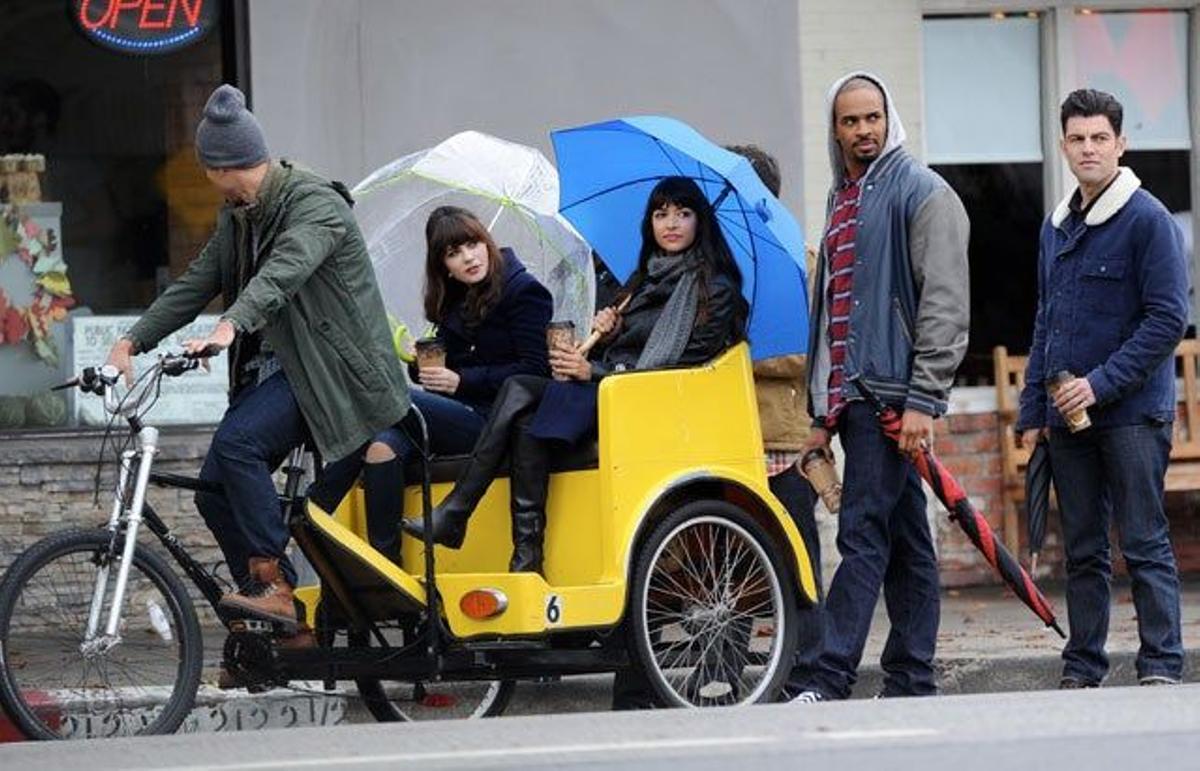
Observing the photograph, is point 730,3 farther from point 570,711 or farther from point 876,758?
point 876,758

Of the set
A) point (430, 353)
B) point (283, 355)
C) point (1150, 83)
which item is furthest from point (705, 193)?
point (1150, 83)

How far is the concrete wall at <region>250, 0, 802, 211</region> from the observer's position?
41.0ft

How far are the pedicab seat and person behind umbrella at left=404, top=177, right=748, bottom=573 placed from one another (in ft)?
0.13

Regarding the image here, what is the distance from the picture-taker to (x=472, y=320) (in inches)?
364

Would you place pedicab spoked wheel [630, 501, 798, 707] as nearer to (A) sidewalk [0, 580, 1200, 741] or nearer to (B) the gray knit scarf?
(B) the gray knit scarf

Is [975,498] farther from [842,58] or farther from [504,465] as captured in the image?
[504,465]

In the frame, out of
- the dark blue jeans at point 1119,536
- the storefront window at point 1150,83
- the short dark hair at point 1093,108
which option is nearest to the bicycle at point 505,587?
the dark blue jeans at point 1119,536

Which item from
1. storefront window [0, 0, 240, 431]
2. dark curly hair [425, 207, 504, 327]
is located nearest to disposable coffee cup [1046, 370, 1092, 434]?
dark curly hair [425, 207, 504, 327]

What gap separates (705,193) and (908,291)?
0.82 meters

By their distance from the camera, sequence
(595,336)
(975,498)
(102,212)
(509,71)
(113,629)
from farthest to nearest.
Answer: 1. (975,498)
2. (509,71)
3. (102,212)
4. (595,336)
5. (113,629)

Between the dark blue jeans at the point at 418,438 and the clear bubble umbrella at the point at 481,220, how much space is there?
0.96 m

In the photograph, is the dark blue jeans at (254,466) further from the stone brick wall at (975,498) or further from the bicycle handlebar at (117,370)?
the stone brick wall at (975,498)

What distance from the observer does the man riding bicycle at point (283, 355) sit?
8266mm

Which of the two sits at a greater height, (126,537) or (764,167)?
(764,167)
